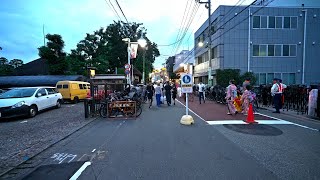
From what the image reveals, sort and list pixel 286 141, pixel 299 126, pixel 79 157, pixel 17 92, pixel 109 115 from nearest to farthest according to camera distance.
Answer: pixel 79 157
pixel 286 141
pixel 299 126
pixel 109 115
pixel 17 92

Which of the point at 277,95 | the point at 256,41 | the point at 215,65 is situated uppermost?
the point at 256,41

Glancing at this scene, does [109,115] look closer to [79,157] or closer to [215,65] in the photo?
[79,157]

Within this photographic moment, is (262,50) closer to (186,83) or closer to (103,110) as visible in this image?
(186,83)

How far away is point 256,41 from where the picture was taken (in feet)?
88.0

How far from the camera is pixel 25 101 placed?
1162 cm

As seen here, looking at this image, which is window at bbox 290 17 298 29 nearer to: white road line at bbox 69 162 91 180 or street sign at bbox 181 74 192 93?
street sign at bbox 181 74 192 93

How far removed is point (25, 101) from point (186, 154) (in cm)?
991

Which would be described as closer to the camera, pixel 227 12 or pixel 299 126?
pixel 299 126

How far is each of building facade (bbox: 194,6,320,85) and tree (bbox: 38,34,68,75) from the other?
20.8 m

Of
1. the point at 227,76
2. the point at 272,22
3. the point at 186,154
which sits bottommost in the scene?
the point at 186,154

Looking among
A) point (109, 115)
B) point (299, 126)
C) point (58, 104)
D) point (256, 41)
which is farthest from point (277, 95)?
point (256, 41)

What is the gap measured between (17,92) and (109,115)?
5.71 m

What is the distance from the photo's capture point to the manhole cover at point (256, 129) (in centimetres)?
762

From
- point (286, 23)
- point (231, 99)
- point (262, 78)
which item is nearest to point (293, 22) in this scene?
point (286, 23)
